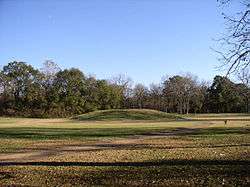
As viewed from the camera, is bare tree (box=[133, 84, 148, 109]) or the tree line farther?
bare tree (box=[133, 84, 148, 109])

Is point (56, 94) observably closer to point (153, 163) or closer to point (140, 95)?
point (140, 95)

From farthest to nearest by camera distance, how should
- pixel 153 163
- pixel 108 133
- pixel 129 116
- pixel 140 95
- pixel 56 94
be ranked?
pixel 140 95, pixel 56 94, pixel 129 116, pixel 108 133, pixel 153 163

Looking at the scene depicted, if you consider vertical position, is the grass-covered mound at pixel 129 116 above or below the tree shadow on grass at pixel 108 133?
above

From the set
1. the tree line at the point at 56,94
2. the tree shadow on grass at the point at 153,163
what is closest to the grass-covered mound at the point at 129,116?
the tree line at the point at 56,94

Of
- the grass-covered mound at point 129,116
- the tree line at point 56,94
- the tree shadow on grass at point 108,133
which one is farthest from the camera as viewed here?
the tree line at point 56,94

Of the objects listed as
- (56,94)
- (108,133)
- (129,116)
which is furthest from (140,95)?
(108,133)

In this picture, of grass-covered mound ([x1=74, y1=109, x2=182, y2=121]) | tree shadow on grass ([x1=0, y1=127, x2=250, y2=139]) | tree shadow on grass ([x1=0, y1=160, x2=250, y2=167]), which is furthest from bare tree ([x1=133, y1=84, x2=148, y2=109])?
tree shadow on grass ([x1=0, y1=160, x2=250, y2=167])

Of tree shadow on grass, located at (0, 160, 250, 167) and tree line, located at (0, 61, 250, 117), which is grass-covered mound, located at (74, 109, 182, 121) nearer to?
tree line, located at (0, 61, 250, 117)

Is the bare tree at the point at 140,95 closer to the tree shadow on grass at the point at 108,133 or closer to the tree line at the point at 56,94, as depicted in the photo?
the tree line at the point at 56,94

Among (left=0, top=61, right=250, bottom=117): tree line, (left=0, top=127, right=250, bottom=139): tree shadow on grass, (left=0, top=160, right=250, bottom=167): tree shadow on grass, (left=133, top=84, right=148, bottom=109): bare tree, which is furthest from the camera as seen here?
(left=133, top=84, right=148, bottom=109): bare tree

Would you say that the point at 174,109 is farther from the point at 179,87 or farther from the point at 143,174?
the point at 143,174

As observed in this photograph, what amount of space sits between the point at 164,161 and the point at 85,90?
86263 mm

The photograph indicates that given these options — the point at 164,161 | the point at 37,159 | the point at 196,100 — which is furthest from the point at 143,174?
the point at 196,100

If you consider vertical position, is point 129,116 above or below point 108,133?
above
